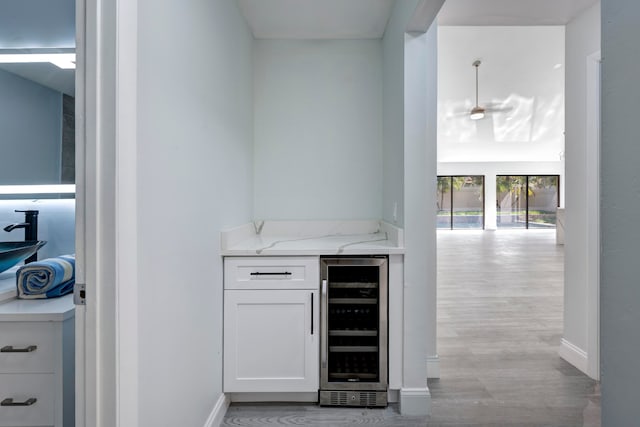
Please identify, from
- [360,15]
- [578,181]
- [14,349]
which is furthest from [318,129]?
[14,349]

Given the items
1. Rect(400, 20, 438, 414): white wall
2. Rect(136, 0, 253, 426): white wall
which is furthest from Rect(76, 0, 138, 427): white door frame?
Rect(400, 20, 438, 414): white wall

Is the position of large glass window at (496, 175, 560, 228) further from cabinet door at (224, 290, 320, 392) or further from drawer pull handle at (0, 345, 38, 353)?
drawer pull handle at (0, 345, 38, 353)

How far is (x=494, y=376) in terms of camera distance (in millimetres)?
2490

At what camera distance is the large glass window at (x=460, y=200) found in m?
13.4

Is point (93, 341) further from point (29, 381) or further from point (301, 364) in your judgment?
point (301, 364)

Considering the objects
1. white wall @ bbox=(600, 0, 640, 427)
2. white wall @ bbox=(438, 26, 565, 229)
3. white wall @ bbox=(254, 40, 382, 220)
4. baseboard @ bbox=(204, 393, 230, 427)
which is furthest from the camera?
white wall @ bbox=(438, 26, 565, 229)

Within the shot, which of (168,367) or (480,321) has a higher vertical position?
(168,367)

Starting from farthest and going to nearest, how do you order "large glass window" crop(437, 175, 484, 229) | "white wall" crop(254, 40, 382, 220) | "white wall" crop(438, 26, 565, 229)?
1. "large glass window" crop(437, 175, 484, 229)
2. "white wall" crop(438, 26, 565, 229)
3. "white wall" crop(254, 40, 382, 220)

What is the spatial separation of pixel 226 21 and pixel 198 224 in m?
1.27

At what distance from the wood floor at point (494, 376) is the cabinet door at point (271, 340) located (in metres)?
0.19

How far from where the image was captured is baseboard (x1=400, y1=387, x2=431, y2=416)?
2.10 m

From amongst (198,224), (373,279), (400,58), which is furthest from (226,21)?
(373,279)

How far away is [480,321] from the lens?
11.6ft

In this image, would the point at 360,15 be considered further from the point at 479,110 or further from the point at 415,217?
the point at 479,110
